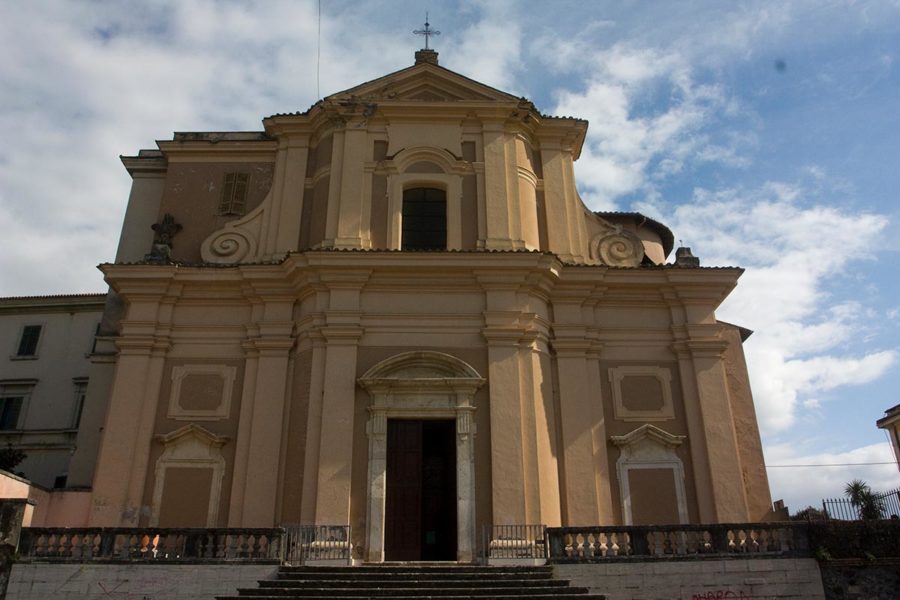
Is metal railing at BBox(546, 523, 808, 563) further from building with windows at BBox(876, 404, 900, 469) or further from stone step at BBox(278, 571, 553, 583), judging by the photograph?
building with windows at BBox(876, 404, 900, 469)

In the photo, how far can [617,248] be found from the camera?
1870cm

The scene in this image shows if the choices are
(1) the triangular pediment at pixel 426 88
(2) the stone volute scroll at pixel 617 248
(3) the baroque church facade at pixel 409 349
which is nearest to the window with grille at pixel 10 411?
(3) the baroque church facade at pixel 409 349

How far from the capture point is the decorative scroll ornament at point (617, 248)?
60.8 ft

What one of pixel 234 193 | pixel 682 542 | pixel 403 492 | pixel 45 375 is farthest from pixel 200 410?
pixel 45 375

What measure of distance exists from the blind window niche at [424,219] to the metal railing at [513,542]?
22.0 ft

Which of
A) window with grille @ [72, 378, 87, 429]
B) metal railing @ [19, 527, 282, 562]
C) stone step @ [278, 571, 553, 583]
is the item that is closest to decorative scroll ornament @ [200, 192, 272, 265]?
metal railing @ [19, 527, 282, 562]

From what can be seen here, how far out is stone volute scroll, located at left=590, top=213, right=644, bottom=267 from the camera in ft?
60.8

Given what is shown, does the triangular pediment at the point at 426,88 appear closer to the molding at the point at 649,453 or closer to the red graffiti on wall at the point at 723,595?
the molding at the point at 649,453

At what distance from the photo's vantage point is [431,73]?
19.5 meters

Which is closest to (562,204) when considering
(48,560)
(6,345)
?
(48,560)

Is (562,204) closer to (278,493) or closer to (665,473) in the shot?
(665,473)

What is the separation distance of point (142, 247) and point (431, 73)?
8.54m

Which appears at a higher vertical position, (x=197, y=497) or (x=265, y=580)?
(x=197, y=497)

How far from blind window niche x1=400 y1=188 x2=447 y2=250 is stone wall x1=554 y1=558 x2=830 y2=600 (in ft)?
27.9
